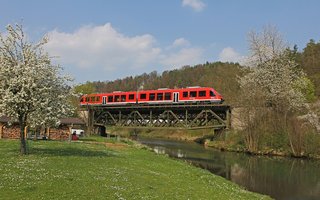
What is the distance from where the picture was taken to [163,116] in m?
66.4

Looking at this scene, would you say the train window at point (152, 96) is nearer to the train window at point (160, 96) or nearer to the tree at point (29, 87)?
the train window at point (160, 96)

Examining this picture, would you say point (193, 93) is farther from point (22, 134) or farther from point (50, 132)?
point (22, 134)

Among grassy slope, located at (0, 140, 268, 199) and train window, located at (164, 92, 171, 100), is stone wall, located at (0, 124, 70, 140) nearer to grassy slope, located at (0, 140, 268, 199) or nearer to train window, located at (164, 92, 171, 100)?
train window, located at (164, 92, 171, 100)

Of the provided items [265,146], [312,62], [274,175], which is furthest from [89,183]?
[312,62]

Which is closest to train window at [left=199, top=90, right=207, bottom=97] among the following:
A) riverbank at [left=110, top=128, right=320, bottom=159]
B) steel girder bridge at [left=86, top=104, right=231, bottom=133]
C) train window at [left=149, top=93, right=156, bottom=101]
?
steel girder bridge at [left=86, top=104, right=231, bottom=133]

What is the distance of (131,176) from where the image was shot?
60.8 ft

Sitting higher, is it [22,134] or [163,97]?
[163,97]

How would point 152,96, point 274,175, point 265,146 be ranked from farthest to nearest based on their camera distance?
point 152,96 < point 265,146 < point 274,175

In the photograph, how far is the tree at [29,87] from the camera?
21.5 m

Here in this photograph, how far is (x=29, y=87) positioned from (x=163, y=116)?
45644 millimetres

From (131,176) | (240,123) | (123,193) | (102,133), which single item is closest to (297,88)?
(240,123)

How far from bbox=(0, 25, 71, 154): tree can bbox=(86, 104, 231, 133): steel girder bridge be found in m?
37.7

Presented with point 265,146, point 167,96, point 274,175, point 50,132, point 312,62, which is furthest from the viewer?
point 312,62

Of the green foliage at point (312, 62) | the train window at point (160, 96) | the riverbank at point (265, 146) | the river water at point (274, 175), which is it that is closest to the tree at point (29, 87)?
the river water at point (274, 175)
